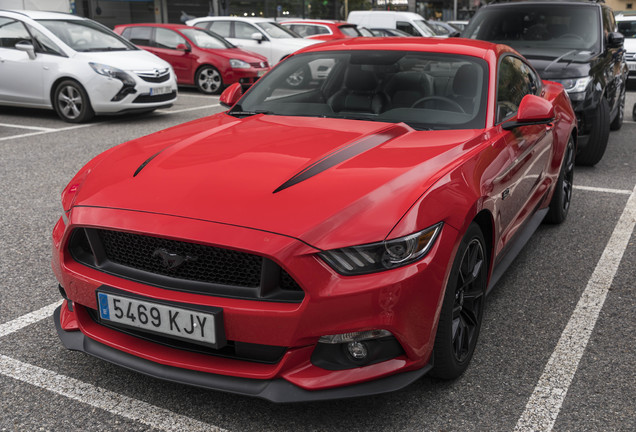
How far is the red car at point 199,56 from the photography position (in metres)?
13.5

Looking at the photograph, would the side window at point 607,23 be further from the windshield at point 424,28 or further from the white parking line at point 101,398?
the windshield at point 424,28

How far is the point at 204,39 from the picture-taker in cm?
1409

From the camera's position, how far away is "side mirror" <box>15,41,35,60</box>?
9.73 metres

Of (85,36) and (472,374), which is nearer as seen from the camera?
(472,374)

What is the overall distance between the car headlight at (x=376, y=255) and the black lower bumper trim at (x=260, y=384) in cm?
42

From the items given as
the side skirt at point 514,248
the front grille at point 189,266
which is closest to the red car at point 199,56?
the side skirt at point 514,248

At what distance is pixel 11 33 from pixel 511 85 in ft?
28.1

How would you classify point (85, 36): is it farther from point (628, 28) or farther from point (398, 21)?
point (398, 21)

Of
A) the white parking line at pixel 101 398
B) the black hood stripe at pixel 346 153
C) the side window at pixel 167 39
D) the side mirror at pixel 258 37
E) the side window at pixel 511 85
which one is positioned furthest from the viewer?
the side mirror at pixel 258 37

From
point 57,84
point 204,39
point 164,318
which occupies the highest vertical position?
point 204,39

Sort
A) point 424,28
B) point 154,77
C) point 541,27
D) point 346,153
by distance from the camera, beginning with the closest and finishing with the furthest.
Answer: point 346,153 < point 541,27 < point 154,77 < point 424,28

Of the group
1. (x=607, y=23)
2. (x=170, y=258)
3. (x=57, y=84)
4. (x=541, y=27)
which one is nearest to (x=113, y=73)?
(x=57, y=84)

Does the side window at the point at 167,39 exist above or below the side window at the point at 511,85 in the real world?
above

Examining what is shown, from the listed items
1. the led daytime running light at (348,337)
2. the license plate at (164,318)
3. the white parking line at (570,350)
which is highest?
the license plate at (164,318)
